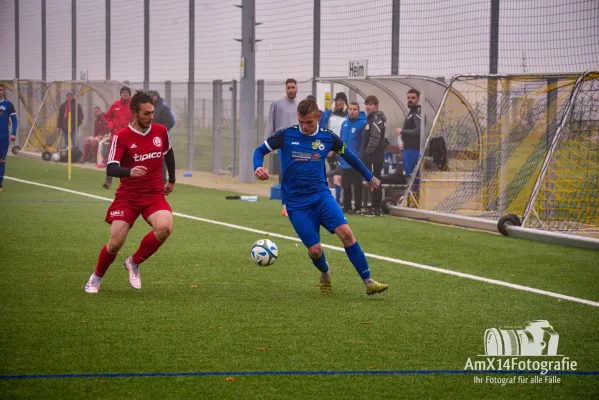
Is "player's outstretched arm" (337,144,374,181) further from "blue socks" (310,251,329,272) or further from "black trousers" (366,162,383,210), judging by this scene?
"black trousers" (366,162,383,210)

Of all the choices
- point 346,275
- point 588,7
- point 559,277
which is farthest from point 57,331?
point 588,7

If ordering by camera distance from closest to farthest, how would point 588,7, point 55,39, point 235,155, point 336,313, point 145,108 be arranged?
point 336,313, point 145,108, point 588,7, point 235,155, point 55,39

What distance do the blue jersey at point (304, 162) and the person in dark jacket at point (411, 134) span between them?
7834mm

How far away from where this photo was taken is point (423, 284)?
31.3 ft

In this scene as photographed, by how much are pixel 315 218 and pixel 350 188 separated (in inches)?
296

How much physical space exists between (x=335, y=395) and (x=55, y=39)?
130ft

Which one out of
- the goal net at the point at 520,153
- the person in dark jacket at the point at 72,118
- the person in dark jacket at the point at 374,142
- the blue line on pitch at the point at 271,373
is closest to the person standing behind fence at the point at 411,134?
the goal net at the point at 520,153

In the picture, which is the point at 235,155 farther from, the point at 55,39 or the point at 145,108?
the point at 55,39

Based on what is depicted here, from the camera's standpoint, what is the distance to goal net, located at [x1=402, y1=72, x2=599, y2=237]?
46.3 feet

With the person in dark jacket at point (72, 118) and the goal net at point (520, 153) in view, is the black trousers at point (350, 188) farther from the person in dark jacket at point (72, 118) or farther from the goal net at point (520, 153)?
the person in dark jacket at point (72, 118)

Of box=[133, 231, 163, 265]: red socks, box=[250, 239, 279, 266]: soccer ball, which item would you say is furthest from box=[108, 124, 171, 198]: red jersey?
box=[250, 239, 279, 266]: soccer ball

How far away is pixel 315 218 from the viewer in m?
9.00

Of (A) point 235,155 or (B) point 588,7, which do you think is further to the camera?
(A) point 235,155

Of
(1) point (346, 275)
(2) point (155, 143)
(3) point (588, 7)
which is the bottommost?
(1) point (346, 275)
